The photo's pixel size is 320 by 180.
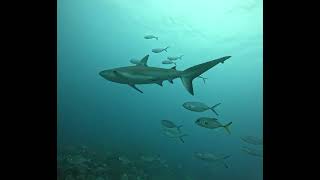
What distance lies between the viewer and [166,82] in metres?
58.5

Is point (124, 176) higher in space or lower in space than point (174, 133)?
lower

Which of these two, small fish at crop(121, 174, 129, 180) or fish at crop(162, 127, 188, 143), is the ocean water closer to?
small fish at crop(121, 174, 129, 180)

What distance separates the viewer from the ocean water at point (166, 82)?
33062 mm

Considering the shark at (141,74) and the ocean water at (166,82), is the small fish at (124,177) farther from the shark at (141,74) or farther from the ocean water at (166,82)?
the shark at (141,74)

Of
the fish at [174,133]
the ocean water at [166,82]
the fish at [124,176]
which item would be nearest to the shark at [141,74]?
the fish at [174,133]

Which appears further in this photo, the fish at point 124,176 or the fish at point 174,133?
the fish at point 124,176

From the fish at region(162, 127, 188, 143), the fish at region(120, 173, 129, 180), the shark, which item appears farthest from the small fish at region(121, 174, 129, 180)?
the shark

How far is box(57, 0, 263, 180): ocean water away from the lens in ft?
108

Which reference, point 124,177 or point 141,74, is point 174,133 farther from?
point 141,74

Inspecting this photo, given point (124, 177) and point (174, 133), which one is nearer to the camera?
point (174, 133)

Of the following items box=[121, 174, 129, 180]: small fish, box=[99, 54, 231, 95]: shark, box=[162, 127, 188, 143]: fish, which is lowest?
box=[121, 174, 129, 180]: small fish

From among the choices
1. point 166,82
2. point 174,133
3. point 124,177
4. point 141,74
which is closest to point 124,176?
point 124,177
